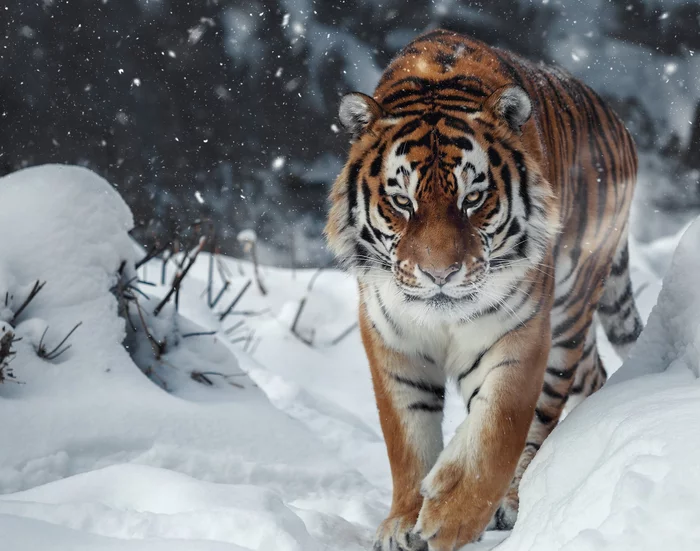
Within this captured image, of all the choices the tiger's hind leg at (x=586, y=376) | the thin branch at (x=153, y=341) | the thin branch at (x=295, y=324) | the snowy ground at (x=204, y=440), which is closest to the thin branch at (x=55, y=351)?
the snowy ground at (x=204, y=440)

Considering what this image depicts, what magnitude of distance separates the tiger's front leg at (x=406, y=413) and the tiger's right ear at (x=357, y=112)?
48 centimetres

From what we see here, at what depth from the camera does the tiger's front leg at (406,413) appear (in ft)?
7.27

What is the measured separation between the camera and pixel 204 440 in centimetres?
259

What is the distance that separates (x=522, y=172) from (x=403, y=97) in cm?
37

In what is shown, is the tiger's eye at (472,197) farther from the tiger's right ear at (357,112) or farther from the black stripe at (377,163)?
the tiger's right ear at (357,112)

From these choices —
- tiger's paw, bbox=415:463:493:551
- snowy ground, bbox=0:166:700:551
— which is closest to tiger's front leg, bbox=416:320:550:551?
tiger's paw, bbox=415:463:493:551

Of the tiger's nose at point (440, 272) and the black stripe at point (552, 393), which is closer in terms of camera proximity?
the tiger's nose at point (440, 272)

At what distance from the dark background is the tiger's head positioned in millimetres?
6254

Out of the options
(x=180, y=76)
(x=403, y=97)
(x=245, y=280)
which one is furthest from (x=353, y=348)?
(x=180, y=76)

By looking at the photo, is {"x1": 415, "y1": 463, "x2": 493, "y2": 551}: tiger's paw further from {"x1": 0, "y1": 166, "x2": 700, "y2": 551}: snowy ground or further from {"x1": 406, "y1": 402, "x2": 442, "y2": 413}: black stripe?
{"x1": 406, "y1": 402, "x2": 442, "y2": 413}: black stripe

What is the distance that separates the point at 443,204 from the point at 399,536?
2.60 ft

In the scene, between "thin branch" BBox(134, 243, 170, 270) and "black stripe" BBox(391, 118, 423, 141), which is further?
"thin branch" BBox(134, 243, 170, 270)

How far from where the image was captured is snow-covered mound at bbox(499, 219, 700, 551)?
46.9 inches

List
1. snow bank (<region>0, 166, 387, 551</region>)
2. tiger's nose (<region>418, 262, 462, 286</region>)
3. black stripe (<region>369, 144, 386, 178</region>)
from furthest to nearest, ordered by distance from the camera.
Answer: black stripe (<region>369, 144, 386, 178</region>) < tiger's nose (<region>418, 262, 462, 286</region>) < snow bank (<region>0, 166, 387, 551</region>)
